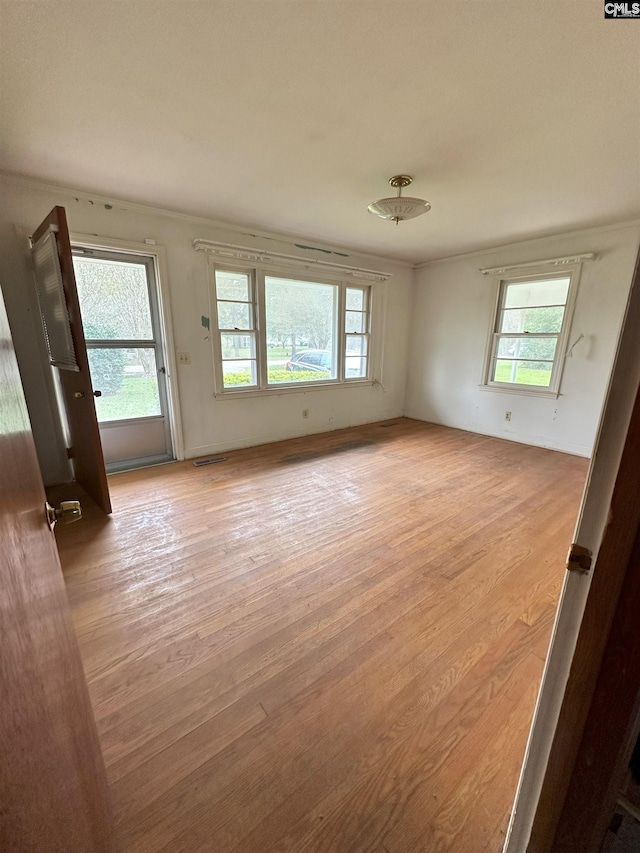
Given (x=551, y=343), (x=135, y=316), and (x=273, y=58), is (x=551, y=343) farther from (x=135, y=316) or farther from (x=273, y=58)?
(x=135, y=316)

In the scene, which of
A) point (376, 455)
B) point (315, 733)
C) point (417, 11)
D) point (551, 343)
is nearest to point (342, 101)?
point (417, 11)

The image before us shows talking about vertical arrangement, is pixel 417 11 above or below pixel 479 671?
above

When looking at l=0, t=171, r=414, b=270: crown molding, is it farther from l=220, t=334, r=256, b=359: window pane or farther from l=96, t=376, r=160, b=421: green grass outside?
l=96, t=376, r=160, b=421: green grass outside

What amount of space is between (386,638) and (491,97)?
2600mm

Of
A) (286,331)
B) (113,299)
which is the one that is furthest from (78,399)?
(286,331)

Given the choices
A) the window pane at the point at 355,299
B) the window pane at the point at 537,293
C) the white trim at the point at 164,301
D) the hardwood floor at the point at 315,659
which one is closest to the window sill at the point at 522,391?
the window pane at the point at 537,293

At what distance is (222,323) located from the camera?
3.68 m

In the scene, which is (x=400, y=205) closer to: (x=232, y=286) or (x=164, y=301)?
(x=232, y=286)

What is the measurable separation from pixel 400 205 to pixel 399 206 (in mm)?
11

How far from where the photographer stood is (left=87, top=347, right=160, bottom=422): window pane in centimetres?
314

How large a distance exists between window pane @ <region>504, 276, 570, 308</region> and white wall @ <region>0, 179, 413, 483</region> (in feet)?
4.99

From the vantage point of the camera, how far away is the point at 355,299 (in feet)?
15.6

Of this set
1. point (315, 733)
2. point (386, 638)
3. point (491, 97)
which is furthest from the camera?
point (491, 97)

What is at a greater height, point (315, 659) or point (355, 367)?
point (355, 367)
